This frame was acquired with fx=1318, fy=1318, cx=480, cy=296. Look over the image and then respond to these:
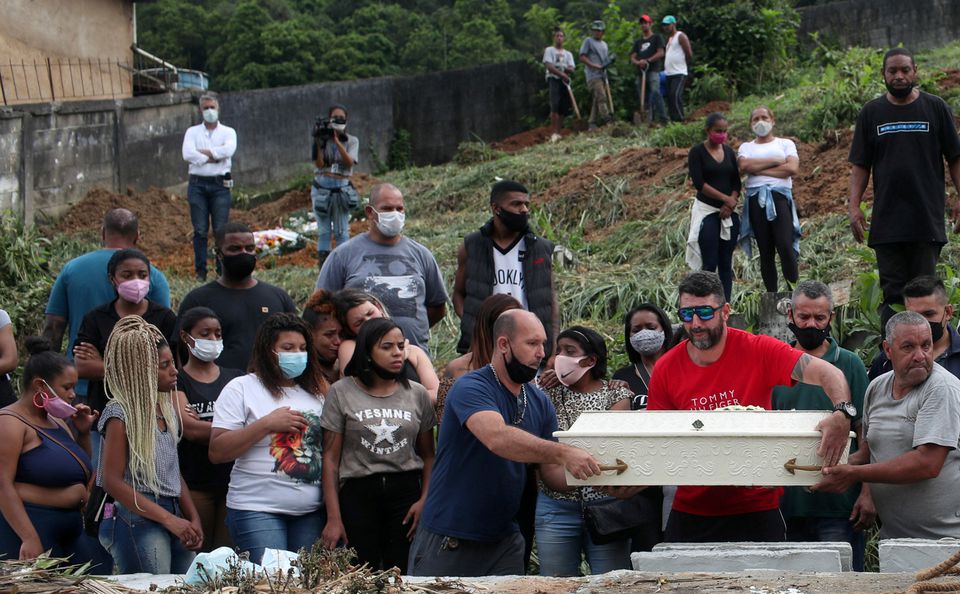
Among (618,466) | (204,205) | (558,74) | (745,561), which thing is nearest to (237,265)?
(618,466)

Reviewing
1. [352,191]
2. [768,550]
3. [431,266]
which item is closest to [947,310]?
[768,550]

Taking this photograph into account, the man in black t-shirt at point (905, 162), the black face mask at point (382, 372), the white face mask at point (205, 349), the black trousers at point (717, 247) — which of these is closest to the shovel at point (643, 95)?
the black trousers at point (717, 247)

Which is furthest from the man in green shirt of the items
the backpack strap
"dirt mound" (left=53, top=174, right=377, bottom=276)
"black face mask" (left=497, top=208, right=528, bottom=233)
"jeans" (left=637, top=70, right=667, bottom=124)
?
"jeans" (left=637, top=70, right=667, bottom=124)

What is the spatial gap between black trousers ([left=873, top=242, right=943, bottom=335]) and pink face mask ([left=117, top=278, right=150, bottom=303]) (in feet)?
14.4

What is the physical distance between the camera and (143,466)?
627cm

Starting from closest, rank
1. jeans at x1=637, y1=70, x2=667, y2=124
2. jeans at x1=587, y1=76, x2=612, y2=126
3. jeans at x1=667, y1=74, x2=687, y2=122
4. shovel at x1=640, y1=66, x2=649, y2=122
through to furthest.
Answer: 1. jeans at x1=667, y1=74, x2=687, y2=122
2. jeans at x1=637, y1=70, x2=667, y2=124
3. shovel at x1=640, y1=66, x2=649, y2=122
4. jeans at x1=587, y1=76, x2=612, y2=126

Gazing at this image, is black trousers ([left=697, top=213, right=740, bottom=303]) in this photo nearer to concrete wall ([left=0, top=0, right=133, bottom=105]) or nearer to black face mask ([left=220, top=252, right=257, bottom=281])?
black face mask ([left=220, top=252, right=257, bottom=281])

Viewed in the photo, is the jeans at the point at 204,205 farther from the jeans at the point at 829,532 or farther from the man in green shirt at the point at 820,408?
→ the jeans at the point at 829,532

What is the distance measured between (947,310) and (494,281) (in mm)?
2692

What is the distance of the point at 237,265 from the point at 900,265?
4020 mm

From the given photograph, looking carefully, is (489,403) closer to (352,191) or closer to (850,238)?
(850,238)

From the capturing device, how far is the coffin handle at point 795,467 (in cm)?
535

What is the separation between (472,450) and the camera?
589cm

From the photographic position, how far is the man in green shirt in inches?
249
